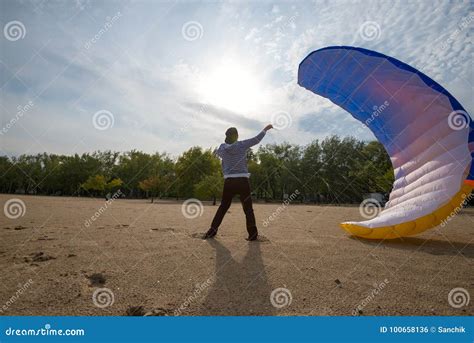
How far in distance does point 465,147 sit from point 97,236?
8.38 metres

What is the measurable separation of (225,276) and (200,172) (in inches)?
1721

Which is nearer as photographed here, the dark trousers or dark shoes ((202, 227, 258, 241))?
the dark trousers

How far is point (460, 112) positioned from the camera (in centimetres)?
628

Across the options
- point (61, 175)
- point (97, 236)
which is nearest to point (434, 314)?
point (97, 236)

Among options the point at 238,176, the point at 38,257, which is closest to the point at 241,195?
the point at 238,176

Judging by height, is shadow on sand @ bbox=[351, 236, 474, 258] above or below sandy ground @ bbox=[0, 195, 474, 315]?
above

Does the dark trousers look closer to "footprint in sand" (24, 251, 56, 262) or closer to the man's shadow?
the man's shadow

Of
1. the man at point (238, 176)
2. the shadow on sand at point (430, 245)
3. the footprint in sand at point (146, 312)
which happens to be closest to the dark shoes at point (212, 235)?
the man at point (238, 176)

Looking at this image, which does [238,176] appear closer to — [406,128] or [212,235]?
[212,235]

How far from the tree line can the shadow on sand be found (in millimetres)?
29298

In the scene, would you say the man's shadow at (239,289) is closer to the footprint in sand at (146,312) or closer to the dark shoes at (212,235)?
the footprint in sand at (146,312)

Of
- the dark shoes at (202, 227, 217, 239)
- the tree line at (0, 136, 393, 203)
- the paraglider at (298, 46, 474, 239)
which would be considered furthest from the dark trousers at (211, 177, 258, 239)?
the tree line at (0, 136, 393, 203)

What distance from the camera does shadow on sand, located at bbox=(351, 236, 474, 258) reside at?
5.89 meters

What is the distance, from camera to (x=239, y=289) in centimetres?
352
